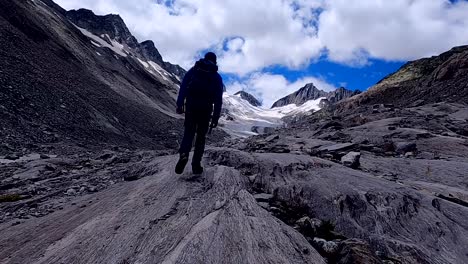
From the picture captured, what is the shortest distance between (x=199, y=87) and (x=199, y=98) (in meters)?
0.28

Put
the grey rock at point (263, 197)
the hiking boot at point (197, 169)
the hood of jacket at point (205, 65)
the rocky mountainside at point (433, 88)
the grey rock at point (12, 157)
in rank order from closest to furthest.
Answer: the grey rock at point (263, 197) < the hood of jacket at point (205, 65) < the hiking boot at point (197, 169) < the grey rock at point (12, 157) < the rocky mountainside at point (433, 88)

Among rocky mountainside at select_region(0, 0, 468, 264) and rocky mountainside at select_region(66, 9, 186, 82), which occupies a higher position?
rocky mountainside at select_region(66, 9, 186, 82)

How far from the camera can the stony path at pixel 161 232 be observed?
487 cm

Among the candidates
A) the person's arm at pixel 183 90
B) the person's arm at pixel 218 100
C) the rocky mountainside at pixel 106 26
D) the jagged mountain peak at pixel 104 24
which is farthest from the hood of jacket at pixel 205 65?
the jagged mountain peak at pixel 104 24

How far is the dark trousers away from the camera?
8430 millimetres

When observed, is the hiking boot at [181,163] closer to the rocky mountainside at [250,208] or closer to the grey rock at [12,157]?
the rocky mountainside at [250,208]

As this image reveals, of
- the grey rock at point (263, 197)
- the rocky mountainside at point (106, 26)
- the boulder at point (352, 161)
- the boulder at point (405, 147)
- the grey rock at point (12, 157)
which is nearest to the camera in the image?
the grey rock at point (263, 197)

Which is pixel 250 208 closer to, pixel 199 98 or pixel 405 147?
pixel 199 98

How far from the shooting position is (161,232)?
5512mm

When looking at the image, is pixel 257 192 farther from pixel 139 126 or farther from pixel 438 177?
pixel 139 126

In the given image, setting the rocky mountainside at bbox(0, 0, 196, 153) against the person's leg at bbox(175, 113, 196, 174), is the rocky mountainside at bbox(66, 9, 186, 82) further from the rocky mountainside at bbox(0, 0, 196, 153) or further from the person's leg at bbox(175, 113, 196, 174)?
the person's leg at bbox(175, 113, 196, 174)

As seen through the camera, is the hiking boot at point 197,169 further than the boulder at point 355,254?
Yes

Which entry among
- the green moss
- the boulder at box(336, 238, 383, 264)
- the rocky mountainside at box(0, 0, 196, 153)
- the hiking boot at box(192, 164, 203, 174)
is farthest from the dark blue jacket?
the rocky mountainside at box(0, 0, 196, 153)

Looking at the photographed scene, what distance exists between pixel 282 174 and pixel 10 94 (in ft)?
76.6
